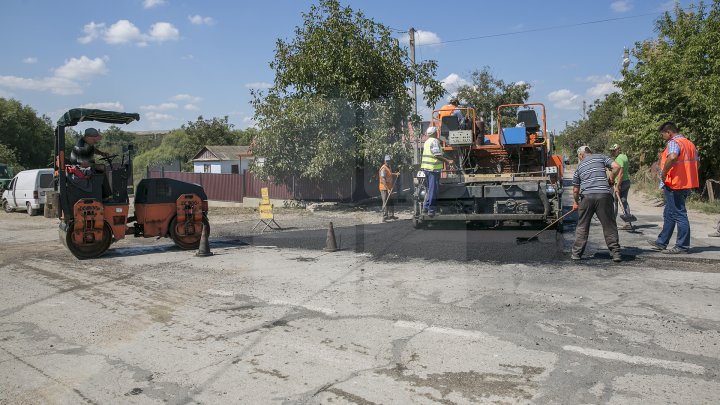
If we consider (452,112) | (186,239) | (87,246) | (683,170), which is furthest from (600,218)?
(87,246)

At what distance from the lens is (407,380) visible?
3.95 meters

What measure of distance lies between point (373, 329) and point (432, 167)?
5911 mm

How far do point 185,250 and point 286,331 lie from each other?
556cm

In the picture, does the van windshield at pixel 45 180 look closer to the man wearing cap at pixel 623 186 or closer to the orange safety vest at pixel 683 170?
the man wearing cap at pixel 623 186

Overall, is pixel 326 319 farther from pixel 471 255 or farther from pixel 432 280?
pixel 471 255

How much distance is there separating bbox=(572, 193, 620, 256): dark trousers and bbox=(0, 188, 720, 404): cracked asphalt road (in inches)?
13.3

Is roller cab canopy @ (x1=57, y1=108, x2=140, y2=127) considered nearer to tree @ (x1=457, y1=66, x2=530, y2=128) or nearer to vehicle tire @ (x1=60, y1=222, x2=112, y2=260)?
vehicle tire @ (x1=60, y1=222, x2=112, y2=260)

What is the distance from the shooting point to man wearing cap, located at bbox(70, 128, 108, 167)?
9.23 meters

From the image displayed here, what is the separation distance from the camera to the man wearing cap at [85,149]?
9234 millimetres

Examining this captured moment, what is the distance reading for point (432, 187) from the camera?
1061cm

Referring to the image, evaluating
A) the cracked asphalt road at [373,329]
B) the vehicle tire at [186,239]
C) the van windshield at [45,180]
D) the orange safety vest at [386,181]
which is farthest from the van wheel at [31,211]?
the orange safety vest at [386,181]

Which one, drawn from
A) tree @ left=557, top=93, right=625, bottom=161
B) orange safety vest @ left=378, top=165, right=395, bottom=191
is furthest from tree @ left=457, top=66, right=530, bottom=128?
orange safety vest @ left=378, top=165, right=395, bottom=191

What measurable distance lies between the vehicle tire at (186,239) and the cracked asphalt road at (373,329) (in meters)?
1.15

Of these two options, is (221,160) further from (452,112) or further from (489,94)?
(452,112)
